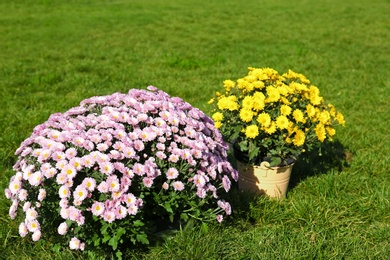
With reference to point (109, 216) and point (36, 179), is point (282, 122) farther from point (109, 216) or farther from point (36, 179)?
point (36, 179)

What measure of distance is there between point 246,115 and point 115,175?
1136 millimetres

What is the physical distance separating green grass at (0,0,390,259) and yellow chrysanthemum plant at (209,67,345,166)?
403 millimetres

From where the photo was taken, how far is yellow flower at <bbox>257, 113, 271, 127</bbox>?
9.85 feet

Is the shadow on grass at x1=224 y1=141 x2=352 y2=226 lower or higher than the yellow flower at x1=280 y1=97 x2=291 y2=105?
lower

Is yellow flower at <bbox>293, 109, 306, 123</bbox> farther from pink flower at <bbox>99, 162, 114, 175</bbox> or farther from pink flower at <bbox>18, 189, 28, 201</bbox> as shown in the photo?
pink flower at <bbox>18, 189, 28, 201</bbox>

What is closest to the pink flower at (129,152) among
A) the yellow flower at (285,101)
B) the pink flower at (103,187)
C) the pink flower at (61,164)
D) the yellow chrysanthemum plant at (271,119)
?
the pink flower at (103,187)

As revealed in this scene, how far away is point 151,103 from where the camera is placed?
2883 millimetres

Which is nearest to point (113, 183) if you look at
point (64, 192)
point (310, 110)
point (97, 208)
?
point (97, 208)

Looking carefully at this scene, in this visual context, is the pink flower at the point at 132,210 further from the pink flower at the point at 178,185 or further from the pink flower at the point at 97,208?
the pink flower at the point at 178,185

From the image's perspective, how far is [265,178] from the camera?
3.27m

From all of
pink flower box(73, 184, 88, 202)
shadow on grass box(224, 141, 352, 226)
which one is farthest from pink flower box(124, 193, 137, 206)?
shadow on grass box(224, 141, 352, 226)

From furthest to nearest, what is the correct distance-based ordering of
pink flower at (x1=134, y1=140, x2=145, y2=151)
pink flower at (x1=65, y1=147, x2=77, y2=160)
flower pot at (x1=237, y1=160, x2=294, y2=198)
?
flower pot at (x1=237, y1=160, x2=294, y2=198) → pink flower at (x1=134, y1=140, x2=145, y2=151) → pink flower at (x1=65, y1=147, x2=77, y2=160)

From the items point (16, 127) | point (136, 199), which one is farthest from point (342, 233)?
point (16, 127)

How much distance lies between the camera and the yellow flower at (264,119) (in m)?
3.00
